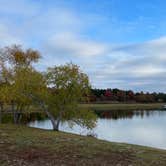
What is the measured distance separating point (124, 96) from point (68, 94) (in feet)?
319

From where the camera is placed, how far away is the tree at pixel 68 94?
2166 cm

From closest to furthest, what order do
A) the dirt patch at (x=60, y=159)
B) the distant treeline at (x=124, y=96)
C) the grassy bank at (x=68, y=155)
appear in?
the dirt patch at (x=60, y=159), the grassy bank at (x=68, y=155), the distant treeline at (x=124, y=96)

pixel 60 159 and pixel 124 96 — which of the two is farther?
pixel 124 96

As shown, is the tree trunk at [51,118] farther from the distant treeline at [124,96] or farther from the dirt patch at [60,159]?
the distant treeline at [124,96]

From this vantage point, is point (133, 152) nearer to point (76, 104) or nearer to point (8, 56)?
point (76, 104)

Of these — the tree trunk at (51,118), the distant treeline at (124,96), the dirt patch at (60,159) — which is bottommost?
the dirt patch at (60,159)

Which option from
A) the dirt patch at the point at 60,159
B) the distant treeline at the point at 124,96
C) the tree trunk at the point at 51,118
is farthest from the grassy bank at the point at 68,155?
the distant treeline at the point at 124,96

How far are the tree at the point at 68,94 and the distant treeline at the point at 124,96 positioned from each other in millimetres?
85411

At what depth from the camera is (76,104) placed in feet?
73.6

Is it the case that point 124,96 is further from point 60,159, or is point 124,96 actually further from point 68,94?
point 60,159

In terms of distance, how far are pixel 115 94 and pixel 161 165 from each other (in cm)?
11090

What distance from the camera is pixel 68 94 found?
874 inches

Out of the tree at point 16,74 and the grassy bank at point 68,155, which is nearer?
the grassy bank at point 68,155

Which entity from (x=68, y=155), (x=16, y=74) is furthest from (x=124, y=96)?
(x=68, y=155)
